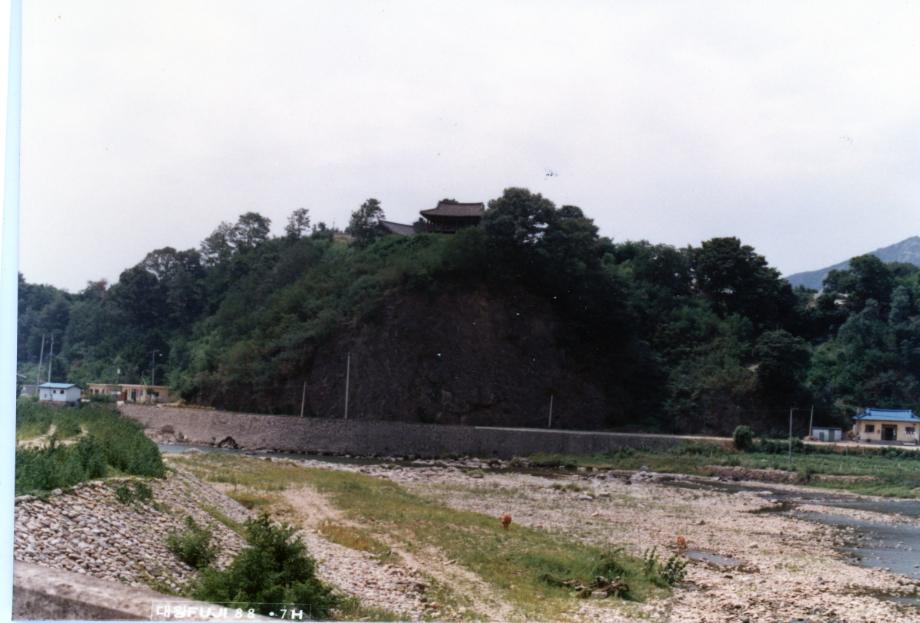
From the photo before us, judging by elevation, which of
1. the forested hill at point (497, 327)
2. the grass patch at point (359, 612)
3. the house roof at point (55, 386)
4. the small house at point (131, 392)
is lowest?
the grass patch at point (359, 612)

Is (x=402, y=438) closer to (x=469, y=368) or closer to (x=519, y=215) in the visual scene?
(x=469, y=368)

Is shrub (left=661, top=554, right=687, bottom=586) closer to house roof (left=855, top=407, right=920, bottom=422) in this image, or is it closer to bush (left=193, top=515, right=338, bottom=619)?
bush (left=193, top=515, right=338, bottom=619)

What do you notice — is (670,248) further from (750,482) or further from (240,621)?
(240,621)

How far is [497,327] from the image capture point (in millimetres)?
28672

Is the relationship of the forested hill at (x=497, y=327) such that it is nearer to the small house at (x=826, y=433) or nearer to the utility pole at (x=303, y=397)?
the utility pole at (x=303, y=397)

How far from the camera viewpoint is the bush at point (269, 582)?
5.23m

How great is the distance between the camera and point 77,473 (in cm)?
684

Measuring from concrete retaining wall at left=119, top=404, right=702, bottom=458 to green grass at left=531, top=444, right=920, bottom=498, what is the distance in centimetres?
55

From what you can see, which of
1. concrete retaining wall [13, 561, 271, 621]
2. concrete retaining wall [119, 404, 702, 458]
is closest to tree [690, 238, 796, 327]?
→ concrete retaining wall [119, 404, 702, 458]

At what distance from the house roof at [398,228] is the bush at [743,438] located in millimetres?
11325

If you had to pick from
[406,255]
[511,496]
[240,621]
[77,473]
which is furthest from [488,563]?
[406,255]

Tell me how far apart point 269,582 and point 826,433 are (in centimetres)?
1571

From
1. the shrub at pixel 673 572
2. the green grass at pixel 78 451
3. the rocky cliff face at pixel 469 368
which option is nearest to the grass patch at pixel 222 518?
the green grass at pixel 78 451

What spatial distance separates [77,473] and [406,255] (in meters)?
19.0
